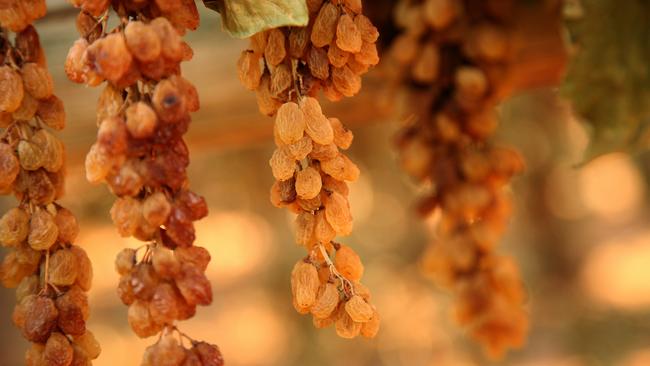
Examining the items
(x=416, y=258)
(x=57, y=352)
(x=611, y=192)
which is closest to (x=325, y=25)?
(x=57, y=352)

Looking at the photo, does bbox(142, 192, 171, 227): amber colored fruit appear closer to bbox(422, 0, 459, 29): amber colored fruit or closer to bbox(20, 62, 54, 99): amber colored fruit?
bbox(20, 62, 54, 99): amber colored fruit

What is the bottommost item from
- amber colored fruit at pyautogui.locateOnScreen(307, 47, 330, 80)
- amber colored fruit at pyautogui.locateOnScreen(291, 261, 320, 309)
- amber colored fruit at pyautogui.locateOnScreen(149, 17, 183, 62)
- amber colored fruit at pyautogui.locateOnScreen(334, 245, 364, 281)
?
amber colored fruit at pyautogui.locateOnScreen(149, 17, 183, 62)

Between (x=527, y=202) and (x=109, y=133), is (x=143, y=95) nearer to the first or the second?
(x=109, y=133)

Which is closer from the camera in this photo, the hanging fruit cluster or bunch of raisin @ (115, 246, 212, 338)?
bunch of raisin @ (115, 246, 212, 338)

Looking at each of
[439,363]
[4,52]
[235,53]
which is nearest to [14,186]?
[4,52]

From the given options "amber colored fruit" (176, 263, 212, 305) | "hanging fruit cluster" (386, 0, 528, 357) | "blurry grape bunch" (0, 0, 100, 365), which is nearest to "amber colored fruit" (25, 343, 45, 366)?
"blurry grape bunch" (0, 0, 100, 365)

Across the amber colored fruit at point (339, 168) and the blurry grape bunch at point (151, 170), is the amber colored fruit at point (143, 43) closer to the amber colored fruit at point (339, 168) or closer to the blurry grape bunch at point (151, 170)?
the blurry grape bunch at point (151, 170)

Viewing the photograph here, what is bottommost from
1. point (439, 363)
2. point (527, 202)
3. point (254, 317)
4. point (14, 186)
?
point (254, 317)
